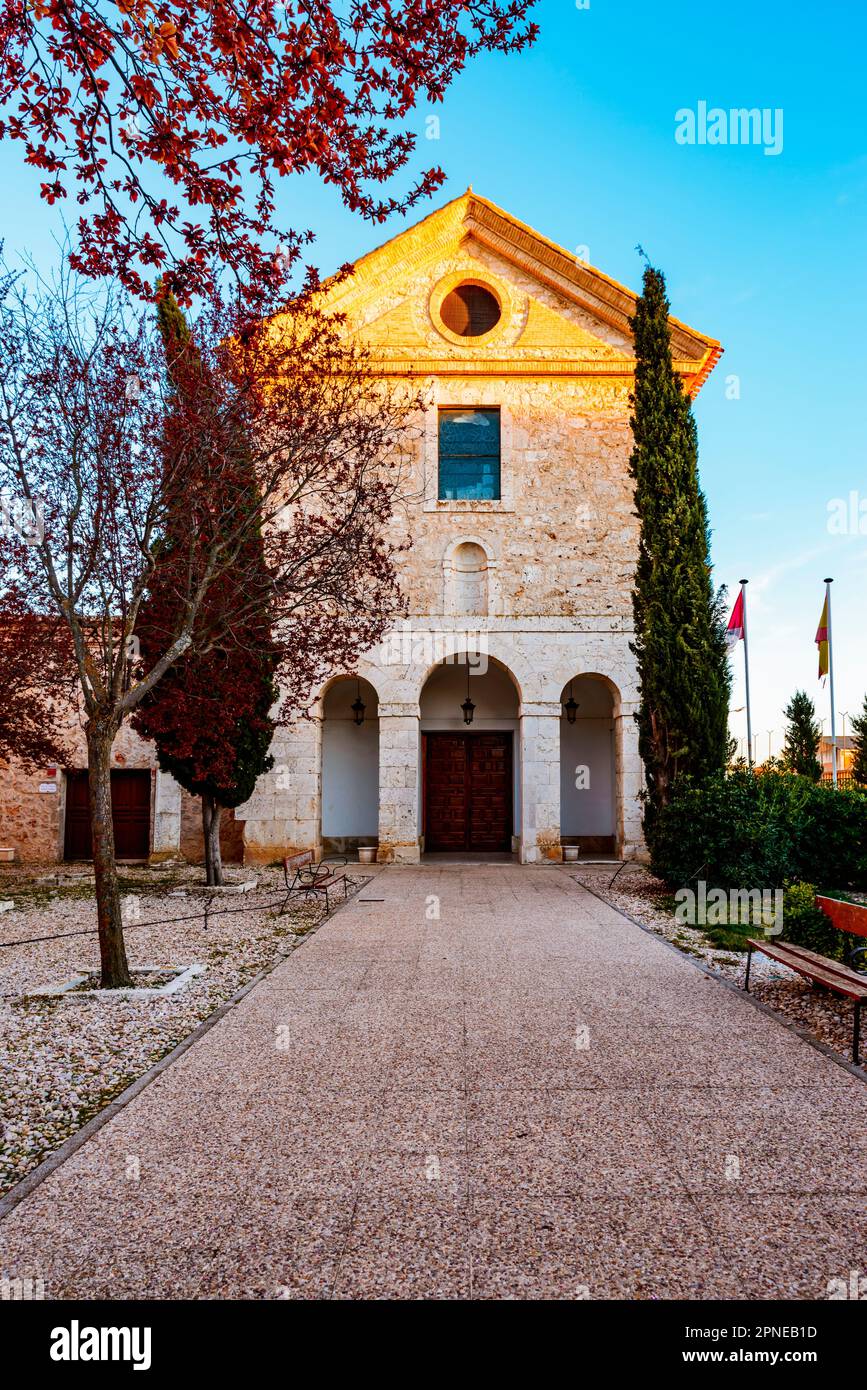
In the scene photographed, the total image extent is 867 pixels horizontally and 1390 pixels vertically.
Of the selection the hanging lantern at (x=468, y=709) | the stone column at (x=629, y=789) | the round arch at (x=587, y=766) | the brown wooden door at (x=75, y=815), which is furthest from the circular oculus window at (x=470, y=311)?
the brown wooden door at (x=75, y=815)

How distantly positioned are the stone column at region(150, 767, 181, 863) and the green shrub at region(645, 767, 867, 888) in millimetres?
9758

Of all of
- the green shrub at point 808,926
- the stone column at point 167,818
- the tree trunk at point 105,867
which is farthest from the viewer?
the stone column at point 167,818

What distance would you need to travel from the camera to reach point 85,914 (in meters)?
11.1

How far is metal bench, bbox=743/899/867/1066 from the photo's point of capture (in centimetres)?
509

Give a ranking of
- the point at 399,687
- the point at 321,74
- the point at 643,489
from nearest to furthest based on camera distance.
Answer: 1. the point at 321,74
2. the point at 643,489
3. the point at 399,687

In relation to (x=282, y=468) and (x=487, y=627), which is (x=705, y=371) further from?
(x=282, y=468)

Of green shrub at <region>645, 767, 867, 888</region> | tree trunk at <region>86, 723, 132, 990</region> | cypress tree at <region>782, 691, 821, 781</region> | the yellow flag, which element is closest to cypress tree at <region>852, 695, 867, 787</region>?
cypress tree at <region>782, 691, 821, 781</region>

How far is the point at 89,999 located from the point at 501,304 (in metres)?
15.8

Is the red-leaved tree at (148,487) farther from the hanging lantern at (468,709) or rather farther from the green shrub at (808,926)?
the hanging lantern at (468,709)

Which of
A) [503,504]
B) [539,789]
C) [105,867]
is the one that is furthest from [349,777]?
[105,867]

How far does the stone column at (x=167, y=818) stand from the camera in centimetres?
1744

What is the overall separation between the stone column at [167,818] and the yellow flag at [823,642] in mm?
16163
